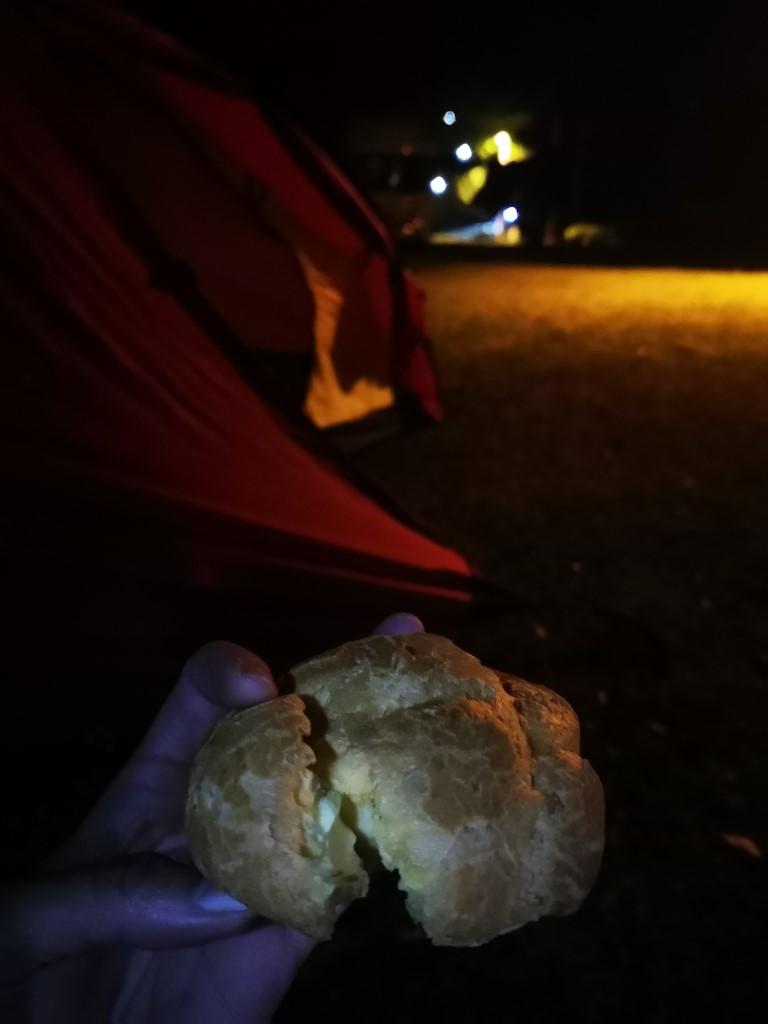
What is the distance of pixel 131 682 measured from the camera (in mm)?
3035

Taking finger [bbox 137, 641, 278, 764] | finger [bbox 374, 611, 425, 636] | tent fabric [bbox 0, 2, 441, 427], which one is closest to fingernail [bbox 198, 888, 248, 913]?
finger [bbox 137, 641, 278, 764]

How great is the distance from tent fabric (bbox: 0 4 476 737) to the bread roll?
1423mm

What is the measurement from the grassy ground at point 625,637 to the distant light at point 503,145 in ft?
118

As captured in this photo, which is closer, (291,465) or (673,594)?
(291,465)

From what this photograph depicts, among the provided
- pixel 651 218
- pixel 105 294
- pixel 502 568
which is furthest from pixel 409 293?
pixel 651 218

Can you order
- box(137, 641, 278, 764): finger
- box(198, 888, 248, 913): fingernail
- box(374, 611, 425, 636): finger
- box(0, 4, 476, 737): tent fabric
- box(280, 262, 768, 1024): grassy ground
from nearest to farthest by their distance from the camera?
1. box(198, 888, 248, 913): fingernail
2. box(137, 641, 278, 764): finger
3. box(374, 611, 425, 636): finger
4. box(280, 262, 768, 1024): grassy ground
5. box(0, 4, 476, 737): tent fabric

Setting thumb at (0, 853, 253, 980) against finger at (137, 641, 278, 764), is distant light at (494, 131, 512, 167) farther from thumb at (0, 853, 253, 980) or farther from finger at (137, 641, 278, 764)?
thumb at (0, 853, 253, 980)

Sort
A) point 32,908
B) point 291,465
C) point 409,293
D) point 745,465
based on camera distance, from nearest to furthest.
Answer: point 32,908 → point 291,465 → point 745,465 → point 409,293

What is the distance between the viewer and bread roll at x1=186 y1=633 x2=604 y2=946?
1.32 m

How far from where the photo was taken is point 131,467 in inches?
107

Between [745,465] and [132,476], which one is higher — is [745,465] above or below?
below

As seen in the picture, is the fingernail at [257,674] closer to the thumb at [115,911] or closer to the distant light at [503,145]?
the thumb at [115,911]

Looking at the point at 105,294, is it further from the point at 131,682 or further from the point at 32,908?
the point at 32,908

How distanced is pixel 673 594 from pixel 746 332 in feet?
20.4
